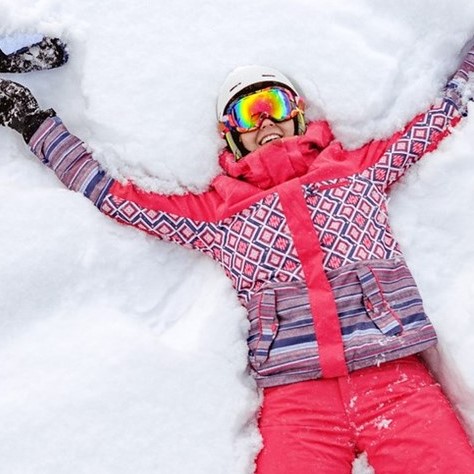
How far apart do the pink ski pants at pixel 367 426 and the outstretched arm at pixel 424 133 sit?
54 cm

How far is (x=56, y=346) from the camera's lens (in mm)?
1797

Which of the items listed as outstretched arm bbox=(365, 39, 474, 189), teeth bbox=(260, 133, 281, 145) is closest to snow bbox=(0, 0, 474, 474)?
outstretched arm bbox=(365, 39, 474, 189)

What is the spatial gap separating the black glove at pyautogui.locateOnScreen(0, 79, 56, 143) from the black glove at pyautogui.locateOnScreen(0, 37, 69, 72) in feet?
0.21

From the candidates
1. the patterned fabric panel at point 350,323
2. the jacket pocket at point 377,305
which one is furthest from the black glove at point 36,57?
the jacket pocket at point 377,305

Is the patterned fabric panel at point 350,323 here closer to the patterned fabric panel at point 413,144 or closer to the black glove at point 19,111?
the patterned fabric panel at point 413,144

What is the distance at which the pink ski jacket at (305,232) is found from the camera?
183cm

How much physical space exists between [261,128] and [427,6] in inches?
25.4

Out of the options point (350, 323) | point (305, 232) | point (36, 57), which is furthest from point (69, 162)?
point (350, 323)

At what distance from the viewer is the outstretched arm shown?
203 centimetres

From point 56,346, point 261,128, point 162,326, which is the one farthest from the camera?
point 261,128

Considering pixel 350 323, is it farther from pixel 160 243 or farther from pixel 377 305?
pixel 160 243

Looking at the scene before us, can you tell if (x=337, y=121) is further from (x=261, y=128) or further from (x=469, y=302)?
(x=469, y=302)

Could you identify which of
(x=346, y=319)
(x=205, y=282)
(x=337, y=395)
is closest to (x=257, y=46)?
(x=205, y=282)

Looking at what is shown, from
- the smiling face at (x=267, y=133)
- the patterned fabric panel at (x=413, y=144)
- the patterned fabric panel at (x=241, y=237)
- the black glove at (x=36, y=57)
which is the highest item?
the black glove at (x=36, y=57)
